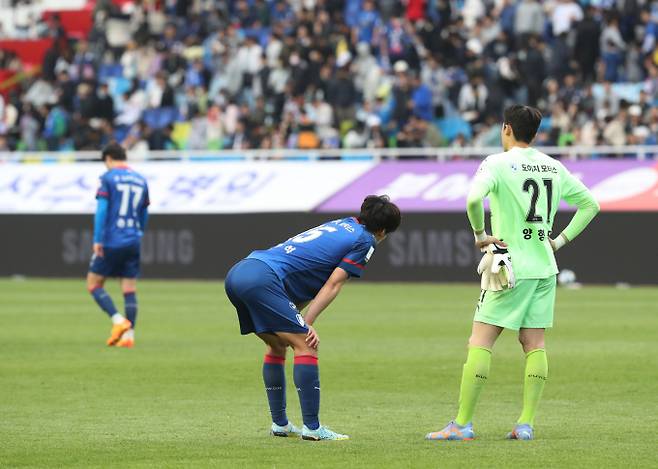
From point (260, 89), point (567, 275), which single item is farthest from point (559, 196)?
point (260, 89)

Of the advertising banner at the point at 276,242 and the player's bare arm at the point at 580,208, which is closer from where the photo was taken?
the player's bare arm at the point at 580,208

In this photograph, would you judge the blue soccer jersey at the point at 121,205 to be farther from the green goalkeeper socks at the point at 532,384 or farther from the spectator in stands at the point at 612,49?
the spectator in stands at the point at 612,49

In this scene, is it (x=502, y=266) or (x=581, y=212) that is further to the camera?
(x=581, y=212)

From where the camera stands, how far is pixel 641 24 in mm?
31906

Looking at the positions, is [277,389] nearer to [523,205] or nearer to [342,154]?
[523,205]

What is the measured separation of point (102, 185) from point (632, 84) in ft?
53.5

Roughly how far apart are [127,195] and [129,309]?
4.34 ft

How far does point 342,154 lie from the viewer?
31.1 metres

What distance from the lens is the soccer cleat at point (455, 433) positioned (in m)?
9.62

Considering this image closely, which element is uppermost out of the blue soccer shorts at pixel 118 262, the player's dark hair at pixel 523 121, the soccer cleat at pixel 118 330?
the player's dark hair at pixel 523 121

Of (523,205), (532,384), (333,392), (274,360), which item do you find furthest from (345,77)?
(532,384)

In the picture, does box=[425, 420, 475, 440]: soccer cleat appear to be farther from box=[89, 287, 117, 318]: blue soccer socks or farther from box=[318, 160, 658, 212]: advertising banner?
box=[318, 160, 658, 212]: advertising banner

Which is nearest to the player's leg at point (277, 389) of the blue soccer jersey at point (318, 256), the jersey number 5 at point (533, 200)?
the blue soccer jersey at point (318, 256)

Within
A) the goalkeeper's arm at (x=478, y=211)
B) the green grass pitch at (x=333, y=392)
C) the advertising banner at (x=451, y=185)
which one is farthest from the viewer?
the advertising banner at (x=451, y=185)
